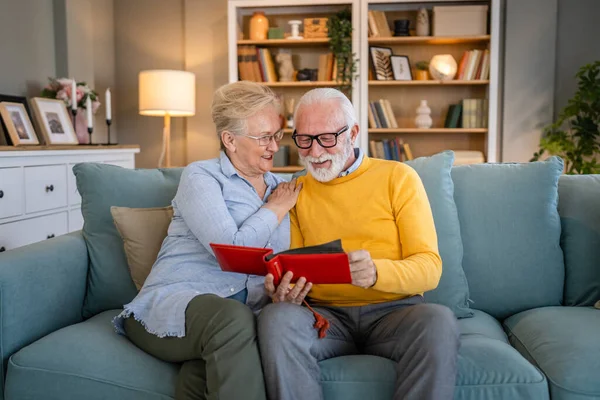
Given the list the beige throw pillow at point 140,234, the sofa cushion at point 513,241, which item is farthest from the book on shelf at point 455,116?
the beige throw pillow at point 140,234

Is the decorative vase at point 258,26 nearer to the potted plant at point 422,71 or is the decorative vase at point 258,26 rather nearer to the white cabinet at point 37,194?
the potted plant at point 422,71

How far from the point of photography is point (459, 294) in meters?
2.06

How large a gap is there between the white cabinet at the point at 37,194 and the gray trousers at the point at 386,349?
1.99 meters

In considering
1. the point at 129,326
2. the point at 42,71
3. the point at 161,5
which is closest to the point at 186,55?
the point at 161,5

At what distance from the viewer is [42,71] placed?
4.39m

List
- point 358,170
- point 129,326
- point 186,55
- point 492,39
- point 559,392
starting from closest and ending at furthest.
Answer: point 559,392, point 129,326, point 358,170, point 492,39, point 186,55

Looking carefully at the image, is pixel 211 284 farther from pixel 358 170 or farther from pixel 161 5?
pixel 161 5

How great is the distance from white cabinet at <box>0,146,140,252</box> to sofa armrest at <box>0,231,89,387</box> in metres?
1.14

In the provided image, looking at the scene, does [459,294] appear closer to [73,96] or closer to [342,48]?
[73,96]

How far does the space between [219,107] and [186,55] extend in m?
3.60

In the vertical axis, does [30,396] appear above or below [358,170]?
below

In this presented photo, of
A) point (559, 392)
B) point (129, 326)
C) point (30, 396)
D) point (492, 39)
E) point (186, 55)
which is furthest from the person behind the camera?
point (186, 55)

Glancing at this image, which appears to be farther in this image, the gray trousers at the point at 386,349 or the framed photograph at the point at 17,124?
the framed photograph at the point at 17,124

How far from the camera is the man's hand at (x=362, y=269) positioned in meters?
1.66
